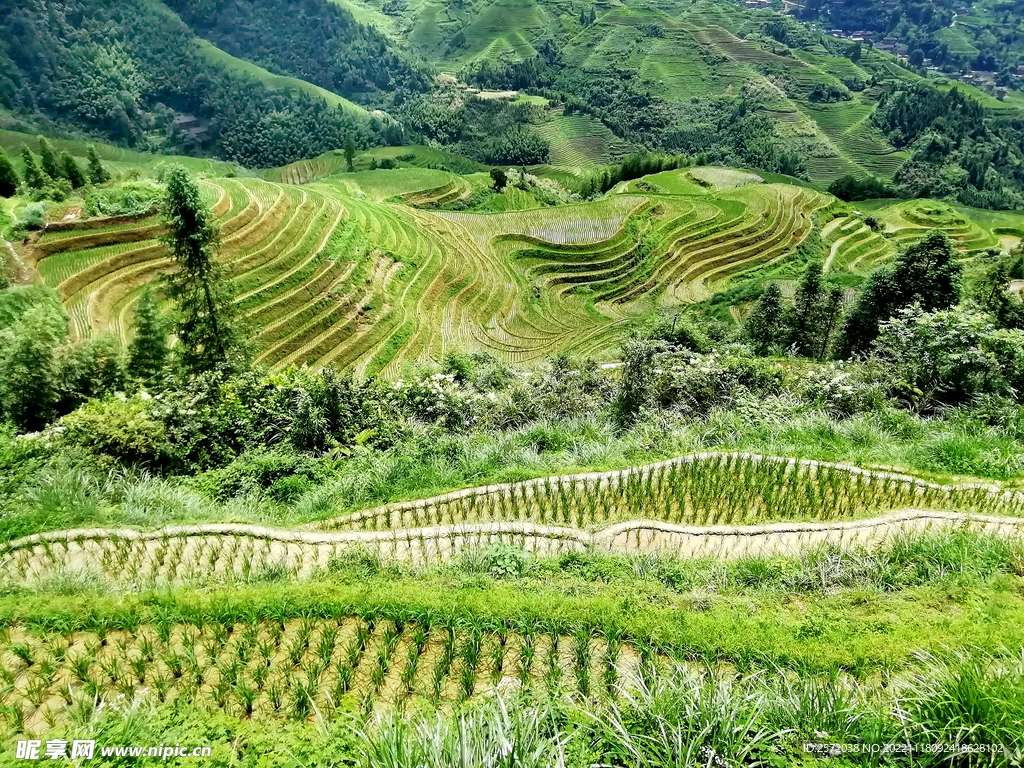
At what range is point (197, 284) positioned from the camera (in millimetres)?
18391

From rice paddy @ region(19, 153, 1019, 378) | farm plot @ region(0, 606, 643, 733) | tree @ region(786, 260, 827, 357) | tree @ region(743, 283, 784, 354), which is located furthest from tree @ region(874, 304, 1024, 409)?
tree @ region(786, 260, 827, 357)

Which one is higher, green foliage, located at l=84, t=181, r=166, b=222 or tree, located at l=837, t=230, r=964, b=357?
green foliage, located at l=84, t=181, r=166, b=222

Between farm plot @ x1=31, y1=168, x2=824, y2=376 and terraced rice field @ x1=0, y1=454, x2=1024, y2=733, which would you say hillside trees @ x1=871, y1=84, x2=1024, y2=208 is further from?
terraced rice field @ x1=0, y1=454, x2=1024, y2=733

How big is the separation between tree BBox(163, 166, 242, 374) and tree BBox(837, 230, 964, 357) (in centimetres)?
2772

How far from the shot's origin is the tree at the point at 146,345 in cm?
1970

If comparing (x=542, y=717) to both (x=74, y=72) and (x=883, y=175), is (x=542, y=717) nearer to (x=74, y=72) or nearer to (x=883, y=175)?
(x=883, y=175)

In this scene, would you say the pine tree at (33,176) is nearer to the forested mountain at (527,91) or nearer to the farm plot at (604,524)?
the farm plot at (604,524)

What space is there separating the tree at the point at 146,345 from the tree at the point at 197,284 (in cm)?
96

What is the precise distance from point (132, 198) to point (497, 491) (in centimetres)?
3353

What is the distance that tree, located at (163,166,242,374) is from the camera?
1658 cm

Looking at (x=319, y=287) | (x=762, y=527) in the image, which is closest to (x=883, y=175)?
(x=319, y=287)

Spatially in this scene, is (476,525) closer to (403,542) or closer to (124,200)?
(403,542)

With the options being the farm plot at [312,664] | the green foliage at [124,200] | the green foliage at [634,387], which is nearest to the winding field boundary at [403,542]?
the farm plot at [312,664]

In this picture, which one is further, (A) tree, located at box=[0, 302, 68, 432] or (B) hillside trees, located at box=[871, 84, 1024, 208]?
(B) hillside trees, located at box=[871, 84, 1024, 208]
